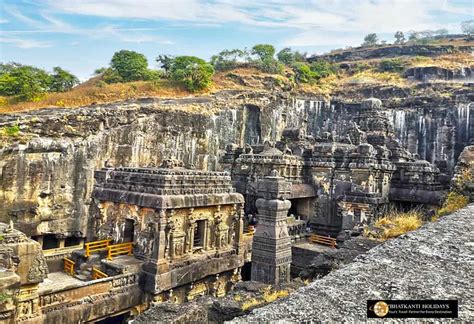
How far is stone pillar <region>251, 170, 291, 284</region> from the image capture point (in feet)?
39.2

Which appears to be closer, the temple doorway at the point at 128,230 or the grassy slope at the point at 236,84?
the temple doorway at the point at 128,230

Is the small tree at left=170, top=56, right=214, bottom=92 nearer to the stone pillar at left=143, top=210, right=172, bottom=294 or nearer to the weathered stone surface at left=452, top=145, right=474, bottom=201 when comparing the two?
the stone pillar at left=143, top=210, right=172, bottom=294

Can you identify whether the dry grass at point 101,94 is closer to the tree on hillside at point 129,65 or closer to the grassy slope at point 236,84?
the grassy slope at point 236,84

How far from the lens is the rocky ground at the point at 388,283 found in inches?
116

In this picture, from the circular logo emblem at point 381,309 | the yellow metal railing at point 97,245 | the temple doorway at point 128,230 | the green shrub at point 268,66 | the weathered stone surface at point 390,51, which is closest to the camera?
the circular logo emblem at point 381,309

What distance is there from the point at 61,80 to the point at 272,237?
27.8 m

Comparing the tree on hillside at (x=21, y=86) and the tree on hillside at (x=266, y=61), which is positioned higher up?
the tree on hillside at (x=266, y=61)

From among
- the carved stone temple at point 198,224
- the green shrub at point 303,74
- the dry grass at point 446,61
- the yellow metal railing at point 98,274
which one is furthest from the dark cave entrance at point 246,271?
the dry grass at point 446,61

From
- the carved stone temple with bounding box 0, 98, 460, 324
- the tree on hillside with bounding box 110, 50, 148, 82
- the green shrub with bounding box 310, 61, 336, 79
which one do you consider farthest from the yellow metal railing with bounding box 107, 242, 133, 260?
the green shrub with bounding box 310, 61, 336, 79

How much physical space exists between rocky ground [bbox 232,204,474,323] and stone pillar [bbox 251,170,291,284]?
7.75 metres

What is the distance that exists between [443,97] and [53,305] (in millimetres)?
38255

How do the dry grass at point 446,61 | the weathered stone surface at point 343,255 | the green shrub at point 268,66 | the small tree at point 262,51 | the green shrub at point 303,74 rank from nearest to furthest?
the weathered stone surface at point 343,255 → the green shrub at point 268,66 → the small tree at point 262,51 → the green shrub at point 303,74 → the dry grass at point 446,61

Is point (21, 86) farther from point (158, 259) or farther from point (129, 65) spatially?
point (158, 259)

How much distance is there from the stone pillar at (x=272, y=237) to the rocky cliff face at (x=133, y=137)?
548 inches
